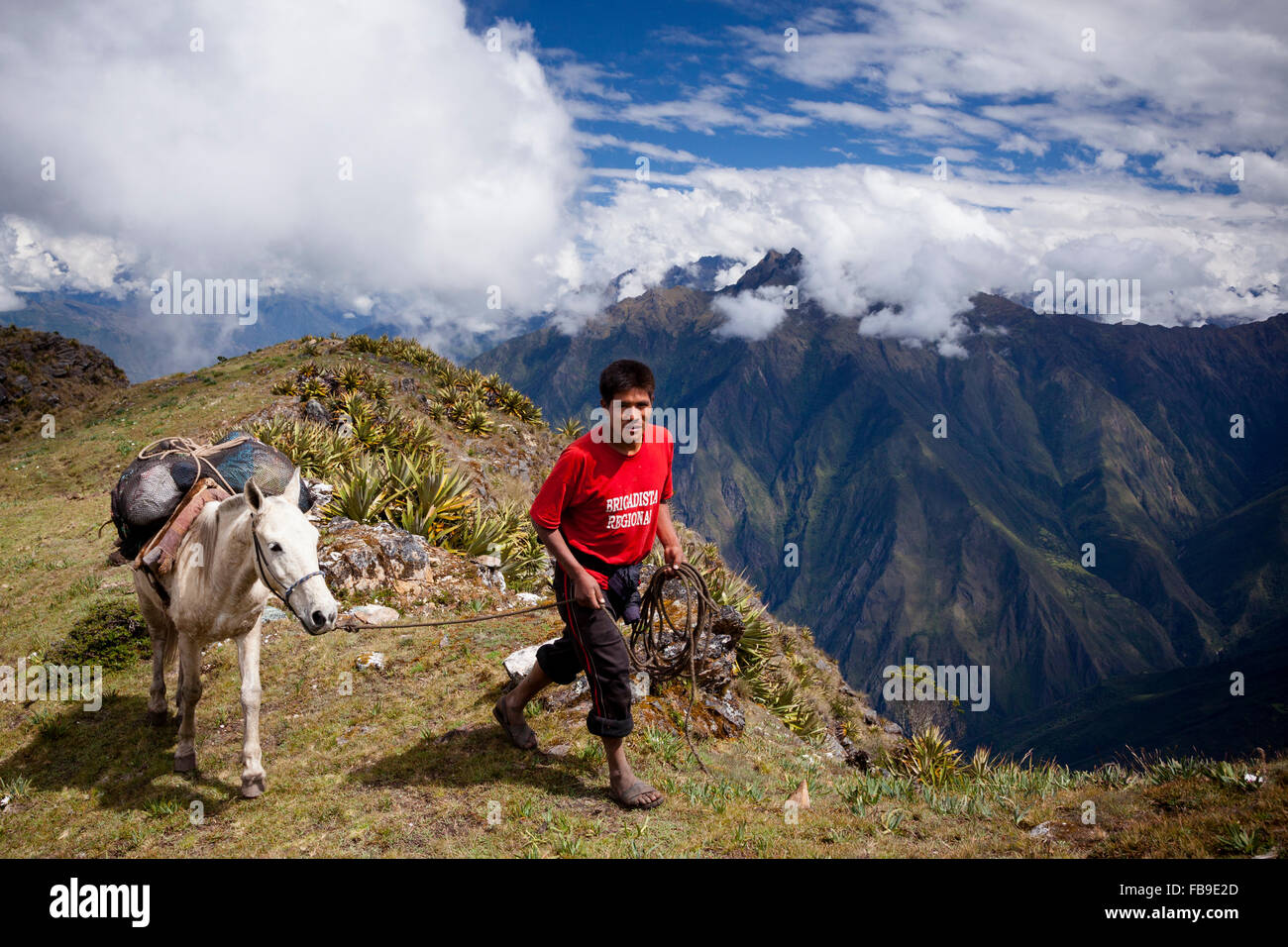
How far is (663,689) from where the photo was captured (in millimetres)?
6484

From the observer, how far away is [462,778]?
495cm

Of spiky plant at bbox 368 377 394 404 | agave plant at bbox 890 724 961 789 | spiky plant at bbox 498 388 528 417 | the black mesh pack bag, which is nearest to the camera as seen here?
the black mesh pack bag

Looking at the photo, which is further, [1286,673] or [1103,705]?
[1103,705]

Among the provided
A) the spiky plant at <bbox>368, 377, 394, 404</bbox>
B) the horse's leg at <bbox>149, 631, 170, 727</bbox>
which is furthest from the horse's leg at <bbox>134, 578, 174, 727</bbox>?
the spiky plant at <bbox>368, 377, 394, 404</bbox>

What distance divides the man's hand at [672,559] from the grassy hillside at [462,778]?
1.59m

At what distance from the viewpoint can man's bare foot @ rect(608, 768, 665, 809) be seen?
14.9ft

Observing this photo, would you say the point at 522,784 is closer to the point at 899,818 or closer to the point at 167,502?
the point at 899,818

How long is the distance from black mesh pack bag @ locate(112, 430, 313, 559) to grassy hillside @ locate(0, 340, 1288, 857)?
Answer: 1.99 m

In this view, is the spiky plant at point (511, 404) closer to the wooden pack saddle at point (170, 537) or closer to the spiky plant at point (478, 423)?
the spiky plant at point (478, 423)

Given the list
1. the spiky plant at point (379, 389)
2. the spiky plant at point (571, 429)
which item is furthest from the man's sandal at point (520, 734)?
the spiky plant at point (571, 429)

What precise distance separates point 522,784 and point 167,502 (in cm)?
389

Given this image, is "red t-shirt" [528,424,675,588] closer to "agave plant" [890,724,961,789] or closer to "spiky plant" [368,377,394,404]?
"agave plant" [890,724,961,789]
